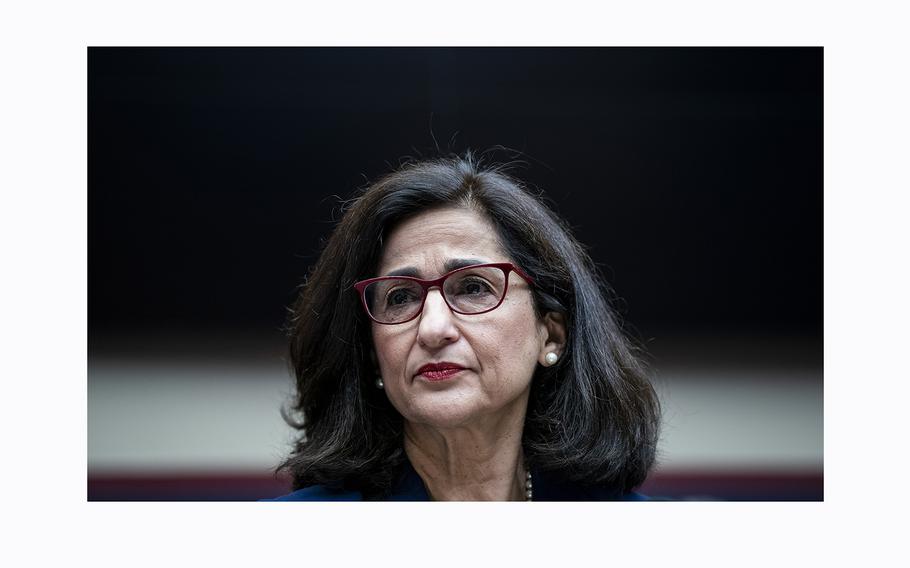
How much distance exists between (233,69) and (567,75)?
1.10 meters

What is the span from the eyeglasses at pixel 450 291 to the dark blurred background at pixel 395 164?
507mm

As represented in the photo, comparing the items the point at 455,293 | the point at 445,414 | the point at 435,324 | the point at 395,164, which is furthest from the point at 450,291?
the point at 395,164

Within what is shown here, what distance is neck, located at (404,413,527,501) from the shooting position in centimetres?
309

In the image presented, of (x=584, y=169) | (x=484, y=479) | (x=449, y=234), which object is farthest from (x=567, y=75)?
(x=484, y=479)

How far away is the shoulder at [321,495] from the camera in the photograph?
308 cm

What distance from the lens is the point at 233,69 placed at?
3.37 meters

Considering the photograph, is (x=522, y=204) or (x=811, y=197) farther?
(x=811, y=197)

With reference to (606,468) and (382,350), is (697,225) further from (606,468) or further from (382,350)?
(382,350)

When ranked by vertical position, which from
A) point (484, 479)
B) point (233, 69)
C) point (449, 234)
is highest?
point (233, 69)

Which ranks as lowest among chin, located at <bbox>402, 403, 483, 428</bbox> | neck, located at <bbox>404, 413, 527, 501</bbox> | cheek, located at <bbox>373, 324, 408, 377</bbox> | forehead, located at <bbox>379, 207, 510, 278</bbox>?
neck, located at <bbox>404, 413, 527, 501</bbox>

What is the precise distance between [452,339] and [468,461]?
1.41 ft

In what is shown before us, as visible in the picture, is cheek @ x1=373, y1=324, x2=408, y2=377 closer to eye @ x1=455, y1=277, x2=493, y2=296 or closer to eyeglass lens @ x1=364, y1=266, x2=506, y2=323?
eyeglass lens @ x1=364, y1=266, x2=506, y2=323

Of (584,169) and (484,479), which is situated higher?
(584,169)

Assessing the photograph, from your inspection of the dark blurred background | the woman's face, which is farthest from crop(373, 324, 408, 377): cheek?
the dark blurred background
